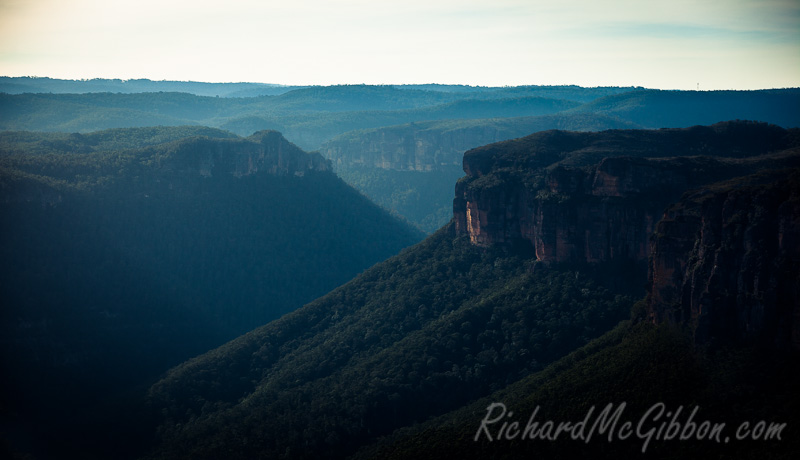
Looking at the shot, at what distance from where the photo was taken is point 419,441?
168 feet

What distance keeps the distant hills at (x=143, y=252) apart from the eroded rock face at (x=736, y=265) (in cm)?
4959

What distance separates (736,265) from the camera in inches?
1897

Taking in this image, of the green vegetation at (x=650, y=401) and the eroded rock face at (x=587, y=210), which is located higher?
the eroded rock face at (x=587, y=210)

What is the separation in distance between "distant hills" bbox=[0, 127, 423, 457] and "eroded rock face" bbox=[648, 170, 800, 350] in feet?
163

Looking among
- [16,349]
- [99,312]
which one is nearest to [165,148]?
[99,312]

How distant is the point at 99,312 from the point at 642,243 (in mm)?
60227

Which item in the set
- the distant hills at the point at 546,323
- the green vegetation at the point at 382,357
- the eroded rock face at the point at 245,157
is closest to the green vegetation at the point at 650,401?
the distant hills at the point at 546,323

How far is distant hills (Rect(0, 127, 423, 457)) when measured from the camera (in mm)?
80125

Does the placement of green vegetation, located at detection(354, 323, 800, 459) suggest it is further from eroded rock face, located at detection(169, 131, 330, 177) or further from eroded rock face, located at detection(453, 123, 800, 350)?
eroded rock face, located at detection(169, 131, 330, 177)

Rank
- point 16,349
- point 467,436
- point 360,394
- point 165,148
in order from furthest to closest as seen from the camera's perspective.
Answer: point 165,148
point 16,349
point 360,394
point 467,436

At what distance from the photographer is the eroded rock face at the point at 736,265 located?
4525 centimetres

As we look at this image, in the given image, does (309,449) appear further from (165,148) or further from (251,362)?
(165,148)

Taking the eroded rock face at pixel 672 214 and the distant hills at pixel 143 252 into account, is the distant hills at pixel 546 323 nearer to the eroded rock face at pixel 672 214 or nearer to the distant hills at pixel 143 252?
the eroded rock face at pixel 672 214

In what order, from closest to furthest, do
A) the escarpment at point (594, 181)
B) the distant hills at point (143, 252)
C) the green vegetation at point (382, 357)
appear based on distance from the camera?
the green vegetation at point (382, 357)
the escarpment at point (594, 181)
the distant hills at point (143, 252)
